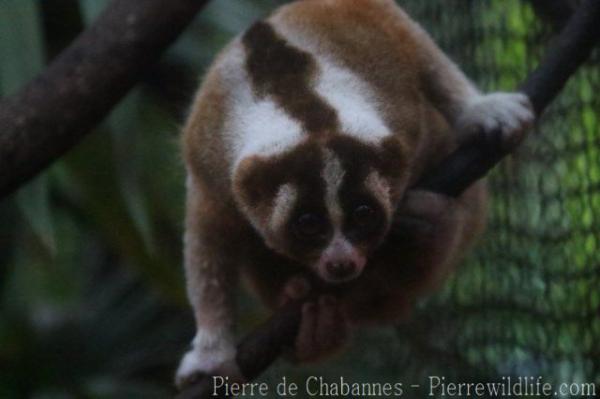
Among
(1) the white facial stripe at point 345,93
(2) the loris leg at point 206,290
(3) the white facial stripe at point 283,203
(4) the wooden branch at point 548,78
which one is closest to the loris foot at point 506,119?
(4) the wooden branch at point 548,78

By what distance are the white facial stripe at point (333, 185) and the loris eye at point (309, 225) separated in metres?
0.03

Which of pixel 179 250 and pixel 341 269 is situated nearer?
pixel 341 269

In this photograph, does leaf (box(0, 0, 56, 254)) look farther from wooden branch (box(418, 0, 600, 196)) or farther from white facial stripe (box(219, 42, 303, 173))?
wooden branch (box(418, 0, 600, 196))

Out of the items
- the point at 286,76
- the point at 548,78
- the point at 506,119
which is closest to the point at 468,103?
the point at 506,119

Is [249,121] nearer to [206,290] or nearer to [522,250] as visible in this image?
[206,290]

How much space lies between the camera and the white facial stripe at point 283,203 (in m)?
2.00

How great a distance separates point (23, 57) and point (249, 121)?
1.13 meters

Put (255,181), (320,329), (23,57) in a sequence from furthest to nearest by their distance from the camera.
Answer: (23,57), (320,329), (255,181)

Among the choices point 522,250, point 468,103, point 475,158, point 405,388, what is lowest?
point 405,388

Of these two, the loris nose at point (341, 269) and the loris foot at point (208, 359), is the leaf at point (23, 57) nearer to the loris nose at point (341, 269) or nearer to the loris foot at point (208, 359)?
the loris foot at point (208, 359)

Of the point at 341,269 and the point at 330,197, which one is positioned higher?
the point at 330,197

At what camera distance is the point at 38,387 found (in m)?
3.59

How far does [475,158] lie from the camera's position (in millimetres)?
2094

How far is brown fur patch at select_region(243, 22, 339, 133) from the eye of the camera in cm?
207
